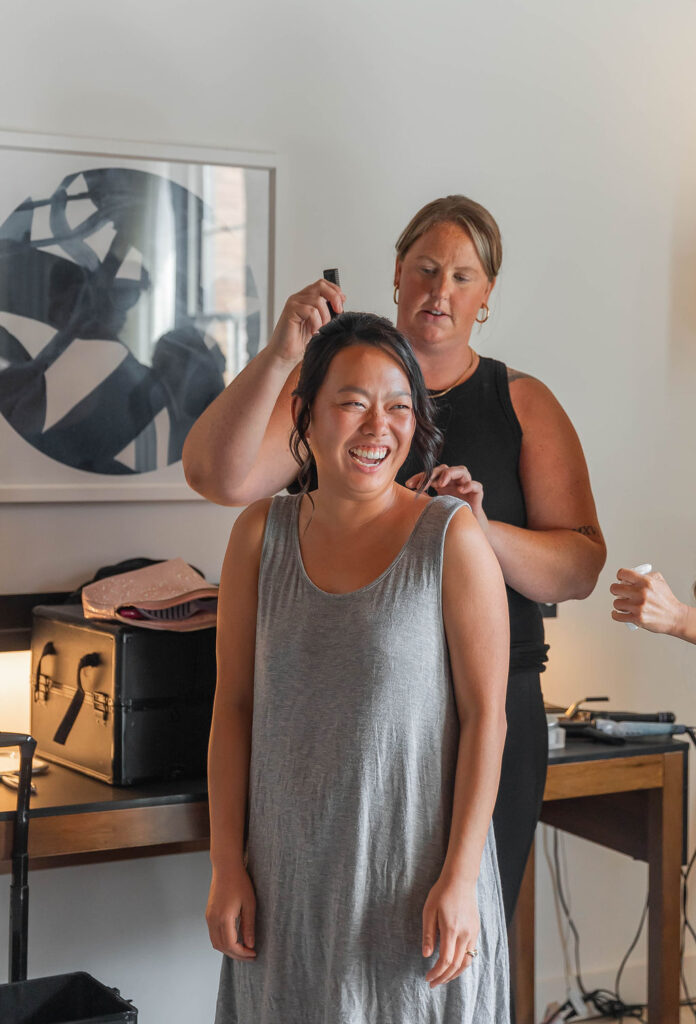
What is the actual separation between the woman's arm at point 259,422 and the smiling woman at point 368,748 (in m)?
0.09

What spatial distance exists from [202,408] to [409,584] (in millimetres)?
1268

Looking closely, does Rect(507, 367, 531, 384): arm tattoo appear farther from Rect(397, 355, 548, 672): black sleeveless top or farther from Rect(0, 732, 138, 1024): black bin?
Rect(0, 732, 138, 1024): black bin

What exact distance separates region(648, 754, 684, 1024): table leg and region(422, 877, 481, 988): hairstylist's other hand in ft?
3.85

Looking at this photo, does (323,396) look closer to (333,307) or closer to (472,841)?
(333,307)

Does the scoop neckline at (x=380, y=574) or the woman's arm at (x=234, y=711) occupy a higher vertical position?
the scoop neckline at (x=380, y=574)

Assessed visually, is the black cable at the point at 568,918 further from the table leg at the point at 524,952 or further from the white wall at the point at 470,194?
the table leg at the point at 524,952

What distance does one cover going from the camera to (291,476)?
176cm

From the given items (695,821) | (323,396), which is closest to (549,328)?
(695,821)

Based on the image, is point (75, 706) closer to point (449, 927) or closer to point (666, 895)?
point (449, 927)

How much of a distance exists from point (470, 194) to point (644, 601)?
1.44 metres

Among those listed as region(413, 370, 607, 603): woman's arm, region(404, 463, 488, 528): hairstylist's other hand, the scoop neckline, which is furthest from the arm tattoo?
the scoop neckline

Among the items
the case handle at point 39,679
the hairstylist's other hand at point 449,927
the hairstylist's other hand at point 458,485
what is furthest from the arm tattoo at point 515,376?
the case handle at point 39,679

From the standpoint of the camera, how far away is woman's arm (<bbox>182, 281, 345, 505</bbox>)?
1505mm

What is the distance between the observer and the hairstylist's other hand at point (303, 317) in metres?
1.50
